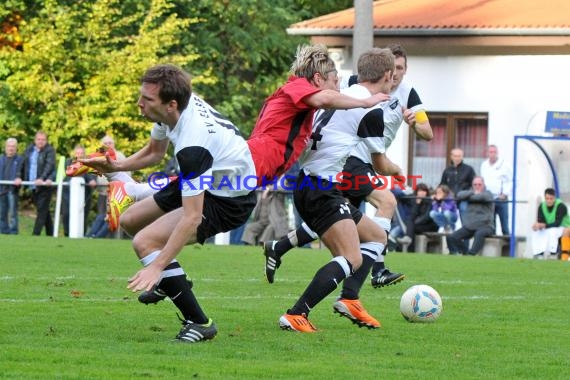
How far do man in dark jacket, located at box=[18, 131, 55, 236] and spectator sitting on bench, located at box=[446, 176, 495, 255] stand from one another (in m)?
6.87

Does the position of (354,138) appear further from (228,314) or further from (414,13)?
(414,13)

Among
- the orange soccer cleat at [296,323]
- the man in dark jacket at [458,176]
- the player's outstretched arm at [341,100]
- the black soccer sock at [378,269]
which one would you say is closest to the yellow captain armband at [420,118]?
the black soccer sock at [378,269]

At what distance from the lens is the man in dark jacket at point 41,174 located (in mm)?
22688

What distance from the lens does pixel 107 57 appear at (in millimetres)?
30344

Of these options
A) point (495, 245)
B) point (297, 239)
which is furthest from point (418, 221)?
point (297, 239)

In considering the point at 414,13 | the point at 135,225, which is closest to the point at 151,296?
the point at 135,225

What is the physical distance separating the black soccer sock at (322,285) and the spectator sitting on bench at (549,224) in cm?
1211

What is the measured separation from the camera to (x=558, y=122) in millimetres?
21188

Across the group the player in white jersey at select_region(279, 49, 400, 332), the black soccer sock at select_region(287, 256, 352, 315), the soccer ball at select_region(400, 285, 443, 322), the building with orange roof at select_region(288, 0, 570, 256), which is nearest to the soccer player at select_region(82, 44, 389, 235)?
the player in white jersey at select_region(279, 49, 400, 332)

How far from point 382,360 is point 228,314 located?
246 centimetres

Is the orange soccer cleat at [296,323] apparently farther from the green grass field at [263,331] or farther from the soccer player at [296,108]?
the soccer player at [296,108]

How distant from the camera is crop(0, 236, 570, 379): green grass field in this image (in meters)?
7.04

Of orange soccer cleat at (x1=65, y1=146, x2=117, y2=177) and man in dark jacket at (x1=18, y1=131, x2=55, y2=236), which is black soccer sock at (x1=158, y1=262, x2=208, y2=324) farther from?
man in dark jacket at (x1=18, y1=131, x2=55, y2=236)

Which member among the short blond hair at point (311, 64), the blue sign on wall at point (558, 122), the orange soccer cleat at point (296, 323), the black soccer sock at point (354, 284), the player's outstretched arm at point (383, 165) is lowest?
the orange soccer cleat at point (296, 323)
